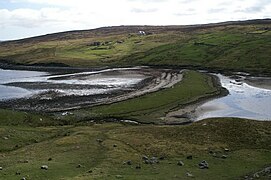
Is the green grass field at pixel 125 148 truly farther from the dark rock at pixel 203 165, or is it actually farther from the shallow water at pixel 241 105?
the shallow water at pixel 241 105

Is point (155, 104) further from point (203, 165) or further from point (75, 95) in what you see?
point (203, 165)

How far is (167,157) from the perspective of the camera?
39562 mm

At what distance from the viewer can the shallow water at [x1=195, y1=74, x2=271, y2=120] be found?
79.4 metres

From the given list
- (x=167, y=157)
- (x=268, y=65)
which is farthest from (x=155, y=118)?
(x=268, y=65)

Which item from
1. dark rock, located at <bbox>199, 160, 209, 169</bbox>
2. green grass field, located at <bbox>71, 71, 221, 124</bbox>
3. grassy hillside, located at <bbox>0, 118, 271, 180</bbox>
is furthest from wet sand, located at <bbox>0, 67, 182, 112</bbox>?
dark rock, located at <bbox>199, 160, 209, 169</bbox>

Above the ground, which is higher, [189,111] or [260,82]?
A: [260,82]

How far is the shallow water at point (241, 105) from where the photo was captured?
3127 inches

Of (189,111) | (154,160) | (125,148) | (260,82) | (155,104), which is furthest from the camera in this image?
(260,82)

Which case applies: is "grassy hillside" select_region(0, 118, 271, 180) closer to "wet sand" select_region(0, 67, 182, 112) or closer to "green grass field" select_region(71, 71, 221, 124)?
"green grass field" select_region(71, 71, 221, 124)

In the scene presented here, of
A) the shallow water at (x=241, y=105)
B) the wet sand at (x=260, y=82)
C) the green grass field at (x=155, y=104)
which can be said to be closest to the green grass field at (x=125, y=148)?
the green grass field at (x=155, y=104)

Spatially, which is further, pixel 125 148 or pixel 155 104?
pixel 155 104

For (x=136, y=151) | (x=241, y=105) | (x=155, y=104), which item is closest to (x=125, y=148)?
(x=136, y=151)

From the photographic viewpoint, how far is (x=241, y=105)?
91.6 m

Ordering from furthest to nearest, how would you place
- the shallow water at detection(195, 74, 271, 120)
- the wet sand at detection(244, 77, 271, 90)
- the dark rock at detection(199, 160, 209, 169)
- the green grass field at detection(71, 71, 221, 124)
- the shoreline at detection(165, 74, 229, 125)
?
the wet sand at detection(244, 77, 271, 90) < the shallow water at detection(195, 74, 271, 120) < the green grass field at detection(71, 71, 221, 124) < the shoreline at detection(165, 74, 229, 125) < the dark rock at detection(199, 160, 209, 169)
